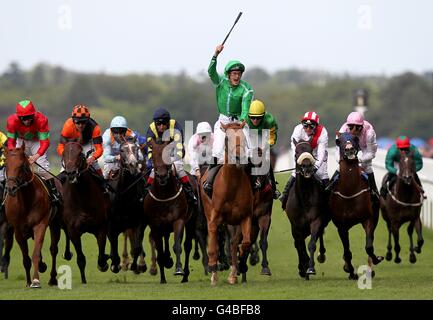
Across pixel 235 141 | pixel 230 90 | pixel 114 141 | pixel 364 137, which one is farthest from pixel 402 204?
pixel 235 141

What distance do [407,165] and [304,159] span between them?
4.77 m

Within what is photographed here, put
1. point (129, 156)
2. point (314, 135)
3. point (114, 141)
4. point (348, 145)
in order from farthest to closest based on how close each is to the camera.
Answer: point (114, 141), point (129, 156), point (314, 135), point (348, 145)

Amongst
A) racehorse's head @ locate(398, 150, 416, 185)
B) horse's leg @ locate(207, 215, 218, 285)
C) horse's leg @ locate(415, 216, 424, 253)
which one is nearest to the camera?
horse's leg @ locate(207, 215, 218, 285)

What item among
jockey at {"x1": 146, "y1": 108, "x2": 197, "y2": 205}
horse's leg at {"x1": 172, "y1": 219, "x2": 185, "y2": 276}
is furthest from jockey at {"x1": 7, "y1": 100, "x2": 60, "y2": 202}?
horse's leg at {"x1": 172, "y1": 219, "x2": 185, "y2": 276}

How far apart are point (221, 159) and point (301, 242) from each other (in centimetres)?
220

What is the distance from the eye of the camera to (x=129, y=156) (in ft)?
59.9

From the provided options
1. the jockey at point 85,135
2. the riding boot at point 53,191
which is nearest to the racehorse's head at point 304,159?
the jockey at point 85,135

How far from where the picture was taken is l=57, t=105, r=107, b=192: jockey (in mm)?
17828

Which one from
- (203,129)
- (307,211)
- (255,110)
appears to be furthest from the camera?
(203,129)

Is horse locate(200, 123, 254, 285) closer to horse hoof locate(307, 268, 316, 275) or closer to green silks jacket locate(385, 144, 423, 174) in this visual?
horse hoof locate(307, 268, 316, 275)

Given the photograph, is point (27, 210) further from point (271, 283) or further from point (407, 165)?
point (407, 165)
